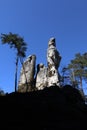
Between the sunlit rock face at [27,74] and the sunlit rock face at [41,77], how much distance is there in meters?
1.12

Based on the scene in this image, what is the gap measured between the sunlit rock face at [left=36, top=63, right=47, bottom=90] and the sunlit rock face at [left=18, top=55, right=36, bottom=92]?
112 cm

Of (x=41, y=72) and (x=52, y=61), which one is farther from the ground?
(x=52, y=61)

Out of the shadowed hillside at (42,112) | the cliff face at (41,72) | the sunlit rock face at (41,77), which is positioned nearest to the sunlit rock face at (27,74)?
the cliff face at (41,72)

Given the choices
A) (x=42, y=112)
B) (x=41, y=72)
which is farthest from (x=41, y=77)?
(x=42, y=112)

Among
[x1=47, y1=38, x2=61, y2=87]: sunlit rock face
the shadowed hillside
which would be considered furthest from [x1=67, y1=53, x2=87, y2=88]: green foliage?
the shadowed hillside

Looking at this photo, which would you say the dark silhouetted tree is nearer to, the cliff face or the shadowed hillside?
the cliff face

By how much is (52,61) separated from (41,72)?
3.11 m

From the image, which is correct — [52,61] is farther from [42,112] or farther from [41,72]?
[42,112]

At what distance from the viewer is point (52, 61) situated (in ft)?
156

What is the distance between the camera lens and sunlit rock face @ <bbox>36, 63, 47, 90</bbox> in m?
45.2

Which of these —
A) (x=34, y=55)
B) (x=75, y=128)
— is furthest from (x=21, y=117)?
(x=34, y=55)

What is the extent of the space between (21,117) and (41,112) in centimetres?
153

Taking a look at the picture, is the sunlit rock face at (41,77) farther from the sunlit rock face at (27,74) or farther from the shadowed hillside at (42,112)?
the shadowed hillside at (42,112)

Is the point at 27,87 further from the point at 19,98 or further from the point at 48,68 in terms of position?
the point at 19,98
